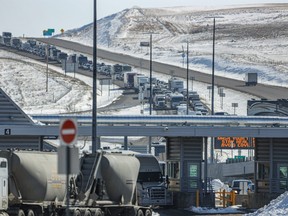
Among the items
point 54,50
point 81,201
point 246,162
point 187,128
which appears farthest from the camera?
point 54,50

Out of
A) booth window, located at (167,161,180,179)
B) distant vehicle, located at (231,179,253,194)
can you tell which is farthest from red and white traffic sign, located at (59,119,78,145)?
distant vehicle, located at (231,179,253,194)

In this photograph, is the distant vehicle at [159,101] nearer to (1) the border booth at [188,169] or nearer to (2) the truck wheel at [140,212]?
(1) the border booth at [188,169]

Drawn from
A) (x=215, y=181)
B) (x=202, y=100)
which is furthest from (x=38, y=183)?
(x=202, y=100)

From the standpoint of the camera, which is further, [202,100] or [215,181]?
[202,100]

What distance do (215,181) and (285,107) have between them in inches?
776

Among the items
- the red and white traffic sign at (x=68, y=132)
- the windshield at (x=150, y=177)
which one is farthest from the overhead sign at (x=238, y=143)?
the red and white traffic sign at (x=68, y=132)

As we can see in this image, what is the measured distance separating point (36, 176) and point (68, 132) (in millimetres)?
14639

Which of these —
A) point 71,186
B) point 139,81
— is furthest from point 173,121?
point 139,81

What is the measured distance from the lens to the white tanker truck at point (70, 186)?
1673 inches

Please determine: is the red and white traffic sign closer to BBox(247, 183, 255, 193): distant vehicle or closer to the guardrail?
the guardrail

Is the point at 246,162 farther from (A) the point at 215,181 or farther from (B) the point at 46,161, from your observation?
(B) the point at 46,161

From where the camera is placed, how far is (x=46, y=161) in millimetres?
43562

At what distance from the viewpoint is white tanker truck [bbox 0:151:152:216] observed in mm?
42500

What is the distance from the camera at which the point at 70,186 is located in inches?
1790
